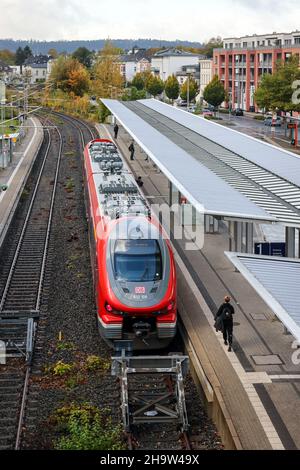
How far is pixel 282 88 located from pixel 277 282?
52.0 m

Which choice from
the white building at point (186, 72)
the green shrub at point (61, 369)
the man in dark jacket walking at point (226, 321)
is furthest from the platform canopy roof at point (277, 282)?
the white building at point (186, 72)

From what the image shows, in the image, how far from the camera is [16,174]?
129ft

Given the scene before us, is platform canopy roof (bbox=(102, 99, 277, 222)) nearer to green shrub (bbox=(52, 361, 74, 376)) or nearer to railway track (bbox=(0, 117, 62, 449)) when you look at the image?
green shrub (bbox=(52, 361, 74, 376))

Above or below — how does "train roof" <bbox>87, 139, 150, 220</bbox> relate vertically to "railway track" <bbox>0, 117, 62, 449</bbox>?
above

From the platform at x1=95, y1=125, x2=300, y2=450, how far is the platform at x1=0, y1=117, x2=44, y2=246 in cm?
784

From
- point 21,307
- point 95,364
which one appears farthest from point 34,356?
point 21,307

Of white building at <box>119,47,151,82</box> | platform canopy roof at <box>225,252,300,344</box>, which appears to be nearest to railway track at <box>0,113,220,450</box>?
platform canopy roof at <box>225,252,300,344</box>

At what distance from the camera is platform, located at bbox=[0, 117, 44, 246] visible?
29.2m

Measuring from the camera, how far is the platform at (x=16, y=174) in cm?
2920

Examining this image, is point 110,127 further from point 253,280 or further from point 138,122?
point 253,280

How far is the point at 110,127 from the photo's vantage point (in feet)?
200

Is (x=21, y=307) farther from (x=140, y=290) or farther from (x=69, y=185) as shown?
(x=69, y=185)

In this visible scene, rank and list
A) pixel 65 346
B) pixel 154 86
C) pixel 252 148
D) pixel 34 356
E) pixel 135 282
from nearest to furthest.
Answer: pixel 135 282
pixel 34 356
pixel 65 346
pixel 252 148
pixel 154 86
